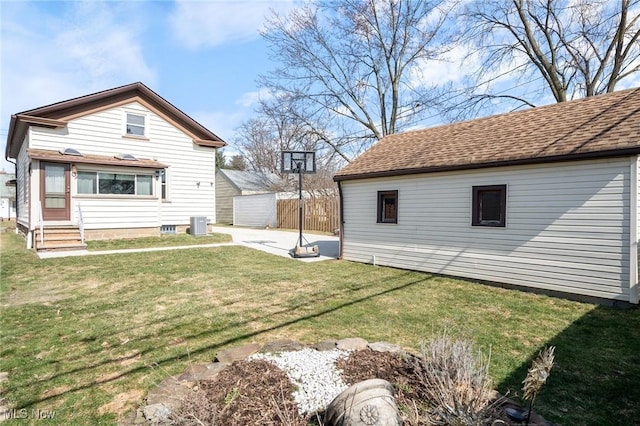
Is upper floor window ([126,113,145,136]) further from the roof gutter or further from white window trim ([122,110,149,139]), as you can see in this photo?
the roof gutter

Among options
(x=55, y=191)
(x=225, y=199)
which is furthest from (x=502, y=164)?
(x=225, y=199)

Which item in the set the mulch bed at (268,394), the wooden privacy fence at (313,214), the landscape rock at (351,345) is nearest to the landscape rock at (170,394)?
the mulch bed at (268,394)

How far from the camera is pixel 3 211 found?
1410 inches

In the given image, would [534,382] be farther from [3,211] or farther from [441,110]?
[3,211]

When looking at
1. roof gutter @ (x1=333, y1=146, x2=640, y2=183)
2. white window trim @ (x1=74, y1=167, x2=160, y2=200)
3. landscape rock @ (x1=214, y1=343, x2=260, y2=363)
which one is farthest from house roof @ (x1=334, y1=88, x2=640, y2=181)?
white window trim @ (x1=74, y1=167, x2=160, y2=200)

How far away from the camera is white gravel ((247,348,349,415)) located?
2.71 metres

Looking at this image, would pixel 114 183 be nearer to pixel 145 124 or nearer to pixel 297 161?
pixel 145 124

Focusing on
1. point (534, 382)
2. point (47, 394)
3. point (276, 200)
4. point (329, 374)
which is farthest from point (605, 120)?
point (276, 200)

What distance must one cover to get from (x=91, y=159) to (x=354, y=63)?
15128 millimetres

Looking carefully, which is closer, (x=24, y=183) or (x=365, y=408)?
(x=365, y=408)

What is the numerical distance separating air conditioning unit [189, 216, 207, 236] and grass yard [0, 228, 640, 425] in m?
5.63

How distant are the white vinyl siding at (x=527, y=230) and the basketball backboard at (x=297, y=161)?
2676 mm

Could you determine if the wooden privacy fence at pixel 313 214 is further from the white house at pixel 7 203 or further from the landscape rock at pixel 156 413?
the white house at pixel 7 203

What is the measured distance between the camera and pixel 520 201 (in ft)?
23.0
